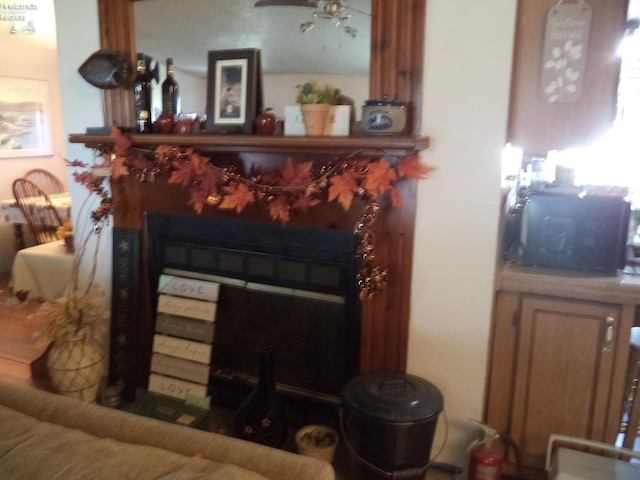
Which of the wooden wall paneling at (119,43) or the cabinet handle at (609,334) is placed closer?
the cabinet handle at (609,334)

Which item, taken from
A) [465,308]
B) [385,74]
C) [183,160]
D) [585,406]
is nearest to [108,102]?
[183,160]

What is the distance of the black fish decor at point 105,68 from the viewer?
6.98 feet

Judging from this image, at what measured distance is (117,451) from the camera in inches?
42.2

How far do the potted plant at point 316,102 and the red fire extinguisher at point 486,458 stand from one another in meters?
1.23

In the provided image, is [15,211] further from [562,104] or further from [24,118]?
[562,104]

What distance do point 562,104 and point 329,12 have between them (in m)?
0.90

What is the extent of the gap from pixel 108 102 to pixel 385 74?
128 centimetres

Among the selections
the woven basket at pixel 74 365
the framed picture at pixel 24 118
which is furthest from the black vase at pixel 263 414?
the framed picture at pixel 24 118

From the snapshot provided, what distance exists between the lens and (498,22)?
1.68 meters

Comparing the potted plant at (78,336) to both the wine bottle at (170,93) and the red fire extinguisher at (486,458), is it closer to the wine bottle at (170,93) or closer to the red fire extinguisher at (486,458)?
the wine bottle at (170,93)

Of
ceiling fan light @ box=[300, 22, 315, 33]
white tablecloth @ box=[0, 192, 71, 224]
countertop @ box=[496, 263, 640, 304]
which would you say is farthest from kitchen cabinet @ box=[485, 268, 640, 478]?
white tablecloth @ box=[0, 192, 71, 224]

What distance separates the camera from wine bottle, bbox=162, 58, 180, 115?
87.3 inches

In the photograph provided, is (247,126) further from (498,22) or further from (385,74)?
(498,22)

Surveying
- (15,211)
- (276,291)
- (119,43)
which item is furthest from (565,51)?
(15,211)
